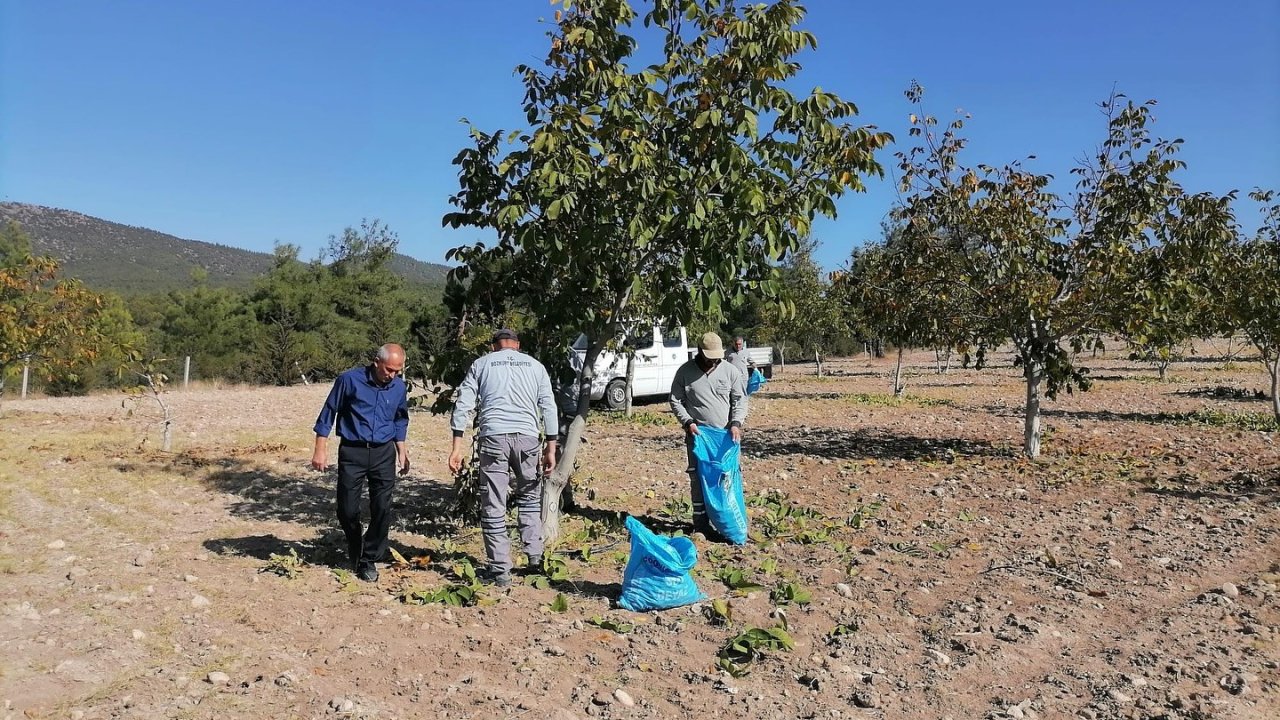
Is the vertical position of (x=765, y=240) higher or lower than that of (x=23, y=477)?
higher

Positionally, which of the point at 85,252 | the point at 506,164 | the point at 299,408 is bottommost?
the point at 299,408

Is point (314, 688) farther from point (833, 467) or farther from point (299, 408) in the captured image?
point (299, 408)

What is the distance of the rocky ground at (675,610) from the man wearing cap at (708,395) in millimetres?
952

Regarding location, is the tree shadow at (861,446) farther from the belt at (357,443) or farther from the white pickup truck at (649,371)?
the belt at (357,443)

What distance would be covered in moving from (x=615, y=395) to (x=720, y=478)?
1200 centimetres

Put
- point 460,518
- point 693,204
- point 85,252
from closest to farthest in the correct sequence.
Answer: point 693,204
point 460,518
point 85,252

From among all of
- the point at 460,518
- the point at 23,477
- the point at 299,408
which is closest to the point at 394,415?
the point at 460,518

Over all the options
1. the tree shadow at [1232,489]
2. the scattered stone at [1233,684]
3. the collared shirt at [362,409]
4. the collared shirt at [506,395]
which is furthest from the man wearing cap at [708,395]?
the tree shadow at [1232,489]

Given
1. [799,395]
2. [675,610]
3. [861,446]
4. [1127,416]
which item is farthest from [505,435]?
[799,395]

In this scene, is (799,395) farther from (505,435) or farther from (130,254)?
(130,254)

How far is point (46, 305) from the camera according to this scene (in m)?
12.5

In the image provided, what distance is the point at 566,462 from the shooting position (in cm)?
644

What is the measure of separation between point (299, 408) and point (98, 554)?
12149 mm

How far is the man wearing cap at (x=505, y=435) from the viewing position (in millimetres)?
5336
